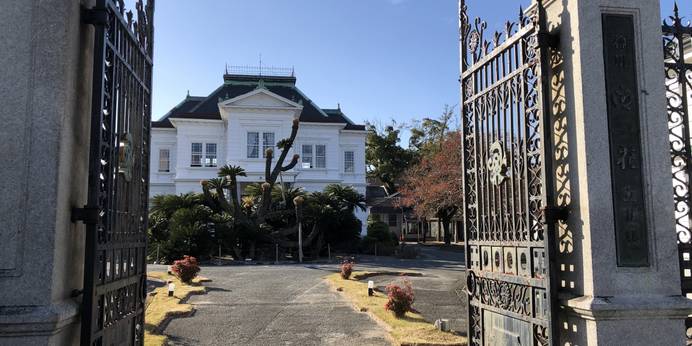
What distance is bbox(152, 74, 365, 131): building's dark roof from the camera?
40062 mm

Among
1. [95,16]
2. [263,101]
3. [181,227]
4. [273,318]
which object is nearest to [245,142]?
[263,101]

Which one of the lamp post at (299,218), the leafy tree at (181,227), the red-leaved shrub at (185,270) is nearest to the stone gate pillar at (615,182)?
the red-leaved shrub at (185,270)

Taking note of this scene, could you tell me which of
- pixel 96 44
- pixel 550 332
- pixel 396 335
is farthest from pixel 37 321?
pixel 396 335

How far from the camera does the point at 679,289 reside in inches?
169

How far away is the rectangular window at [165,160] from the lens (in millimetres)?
39844

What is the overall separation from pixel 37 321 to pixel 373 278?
1622 centimetres

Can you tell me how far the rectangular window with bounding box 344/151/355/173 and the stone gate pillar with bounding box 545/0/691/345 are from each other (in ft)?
118

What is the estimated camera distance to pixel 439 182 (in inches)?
1315

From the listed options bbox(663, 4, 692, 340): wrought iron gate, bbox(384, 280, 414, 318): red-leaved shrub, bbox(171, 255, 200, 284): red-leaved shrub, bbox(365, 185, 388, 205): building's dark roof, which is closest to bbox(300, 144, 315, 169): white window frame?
bbox(365, 185, 388, 205): building's dark roof

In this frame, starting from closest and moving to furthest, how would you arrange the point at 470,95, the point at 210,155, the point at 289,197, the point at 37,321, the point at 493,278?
the point at 37,321 < the point at 493,278 < the point at 470,95 < the point at 289,197 < the point at 210,155

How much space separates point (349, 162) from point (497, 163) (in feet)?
116

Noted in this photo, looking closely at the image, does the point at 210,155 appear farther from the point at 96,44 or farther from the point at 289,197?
the point at 96,44

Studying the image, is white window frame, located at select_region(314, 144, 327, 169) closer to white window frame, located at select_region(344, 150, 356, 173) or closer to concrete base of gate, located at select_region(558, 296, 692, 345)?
white window frame, located at select_region(344, 150, 356, 173)

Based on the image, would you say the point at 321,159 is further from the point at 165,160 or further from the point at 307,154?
the point at 165,160
